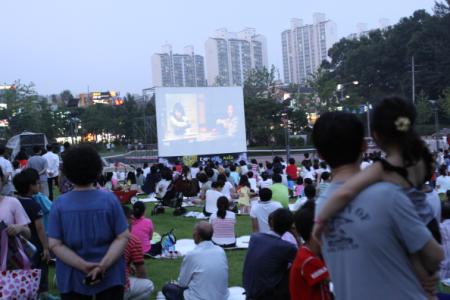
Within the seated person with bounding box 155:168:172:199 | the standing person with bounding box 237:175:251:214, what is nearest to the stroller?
the seated person with bounding box 155:168:172:199

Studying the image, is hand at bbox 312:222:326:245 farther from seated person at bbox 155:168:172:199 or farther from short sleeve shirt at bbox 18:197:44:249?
seated person at bbox 155:168:172:199

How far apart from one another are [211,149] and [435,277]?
71.4ft

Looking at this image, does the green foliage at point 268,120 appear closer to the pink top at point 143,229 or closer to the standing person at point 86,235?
the pink top at point 143,229

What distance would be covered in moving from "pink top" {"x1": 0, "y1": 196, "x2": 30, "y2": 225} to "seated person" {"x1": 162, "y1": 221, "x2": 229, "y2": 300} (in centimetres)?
135

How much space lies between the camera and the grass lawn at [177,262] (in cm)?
595

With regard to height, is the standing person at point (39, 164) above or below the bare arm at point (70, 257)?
above

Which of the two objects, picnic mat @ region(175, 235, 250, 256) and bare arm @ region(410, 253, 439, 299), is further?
picnic mat @ region(175, 235, 250, 256)

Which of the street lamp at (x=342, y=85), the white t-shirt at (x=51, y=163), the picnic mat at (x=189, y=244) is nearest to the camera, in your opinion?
the picnic mat at (x=189, y=244)

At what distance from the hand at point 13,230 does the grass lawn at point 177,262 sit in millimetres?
1824

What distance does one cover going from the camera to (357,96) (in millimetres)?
44312

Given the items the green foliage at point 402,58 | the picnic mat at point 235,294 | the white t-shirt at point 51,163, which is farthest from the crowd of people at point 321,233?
the green foliage at point 402,58

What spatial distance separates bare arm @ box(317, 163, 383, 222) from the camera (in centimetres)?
Answer: 161

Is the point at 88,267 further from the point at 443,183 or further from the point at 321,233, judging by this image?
the point at 443,183

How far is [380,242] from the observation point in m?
1.60
